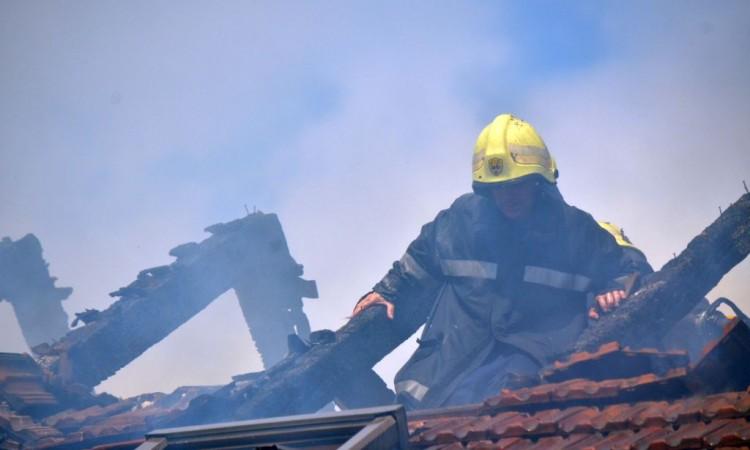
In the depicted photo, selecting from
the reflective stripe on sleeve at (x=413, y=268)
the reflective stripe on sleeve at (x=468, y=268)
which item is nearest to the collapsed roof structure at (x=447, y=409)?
the reflective stripe on sleeve at (x=413, y=268)

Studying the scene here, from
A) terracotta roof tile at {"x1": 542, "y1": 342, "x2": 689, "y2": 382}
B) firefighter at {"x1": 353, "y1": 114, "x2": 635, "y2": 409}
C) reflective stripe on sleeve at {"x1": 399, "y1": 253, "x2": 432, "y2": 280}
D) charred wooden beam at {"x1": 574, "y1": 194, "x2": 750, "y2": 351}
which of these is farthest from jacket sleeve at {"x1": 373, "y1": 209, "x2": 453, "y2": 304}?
terracotta roof tile at {"x1": 542, "y1": 342, "x2": 689, "y2": 382}

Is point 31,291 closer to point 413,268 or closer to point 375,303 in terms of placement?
point 375,303

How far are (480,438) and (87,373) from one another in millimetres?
7070

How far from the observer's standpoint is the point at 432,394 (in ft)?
23.7

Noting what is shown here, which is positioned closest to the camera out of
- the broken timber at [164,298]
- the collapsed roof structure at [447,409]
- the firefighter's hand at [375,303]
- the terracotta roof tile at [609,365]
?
the collapsed roof structure at [447,409]

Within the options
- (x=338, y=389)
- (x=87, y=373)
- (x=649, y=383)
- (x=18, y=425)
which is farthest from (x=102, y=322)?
(x=649, y=383)

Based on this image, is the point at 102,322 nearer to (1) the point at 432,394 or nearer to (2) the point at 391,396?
(2) the point at 391,396

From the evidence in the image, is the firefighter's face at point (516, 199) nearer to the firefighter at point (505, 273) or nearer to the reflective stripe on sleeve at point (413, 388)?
the firefighter at point (505, 273)

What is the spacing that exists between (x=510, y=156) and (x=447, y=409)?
3.11m

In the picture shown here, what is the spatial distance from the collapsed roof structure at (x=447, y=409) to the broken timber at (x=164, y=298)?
0.12 ft

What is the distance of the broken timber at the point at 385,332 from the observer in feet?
21.0

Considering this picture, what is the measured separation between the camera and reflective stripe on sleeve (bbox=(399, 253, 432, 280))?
7.94 metres

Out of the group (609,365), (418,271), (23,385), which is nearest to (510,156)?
(418,271)

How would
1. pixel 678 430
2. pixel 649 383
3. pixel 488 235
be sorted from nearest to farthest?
pixel 678 430 < pixel 649 383 < pixel 488 235
